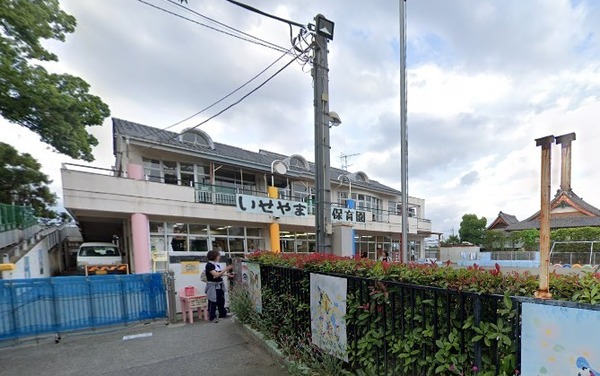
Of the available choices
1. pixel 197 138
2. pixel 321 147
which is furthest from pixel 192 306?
pixel 197 138

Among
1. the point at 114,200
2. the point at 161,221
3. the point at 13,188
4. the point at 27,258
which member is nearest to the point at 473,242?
the point at 161,221

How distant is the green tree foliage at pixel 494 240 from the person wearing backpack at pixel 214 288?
105 ft

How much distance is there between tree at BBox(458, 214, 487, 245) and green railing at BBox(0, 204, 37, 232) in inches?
1522

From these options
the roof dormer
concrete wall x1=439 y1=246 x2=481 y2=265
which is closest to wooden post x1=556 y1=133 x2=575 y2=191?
the roof dormer

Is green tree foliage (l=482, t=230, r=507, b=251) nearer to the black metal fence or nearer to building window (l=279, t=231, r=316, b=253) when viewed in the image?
building window (l=279, t=231, r=316, b=253)

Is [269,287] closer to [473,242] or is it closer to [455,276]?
[455,276]

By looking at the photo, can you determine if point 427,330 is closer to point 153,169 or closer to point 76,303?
point 76,303

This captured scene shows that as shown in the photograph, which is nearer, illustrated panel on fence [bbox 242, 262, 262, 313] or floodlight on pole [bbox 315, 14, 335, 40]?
illustrated panel on fence [bbox 242, 262, 262, 313]

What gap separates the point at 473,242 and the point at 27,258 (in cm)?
3829

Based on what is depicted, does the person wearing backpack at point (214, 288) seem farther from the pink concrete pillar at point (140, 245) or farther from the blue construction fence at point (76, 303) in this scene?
the pink concrete pillar at point (140, 245)

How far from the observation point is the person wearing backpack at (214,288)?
22.0 feet

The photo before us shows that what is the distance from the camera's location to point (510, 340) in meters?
1.82

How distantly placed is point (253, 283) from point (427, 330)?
3.85m

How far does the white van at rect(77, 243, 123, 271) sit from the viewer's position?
1326 centimetres
